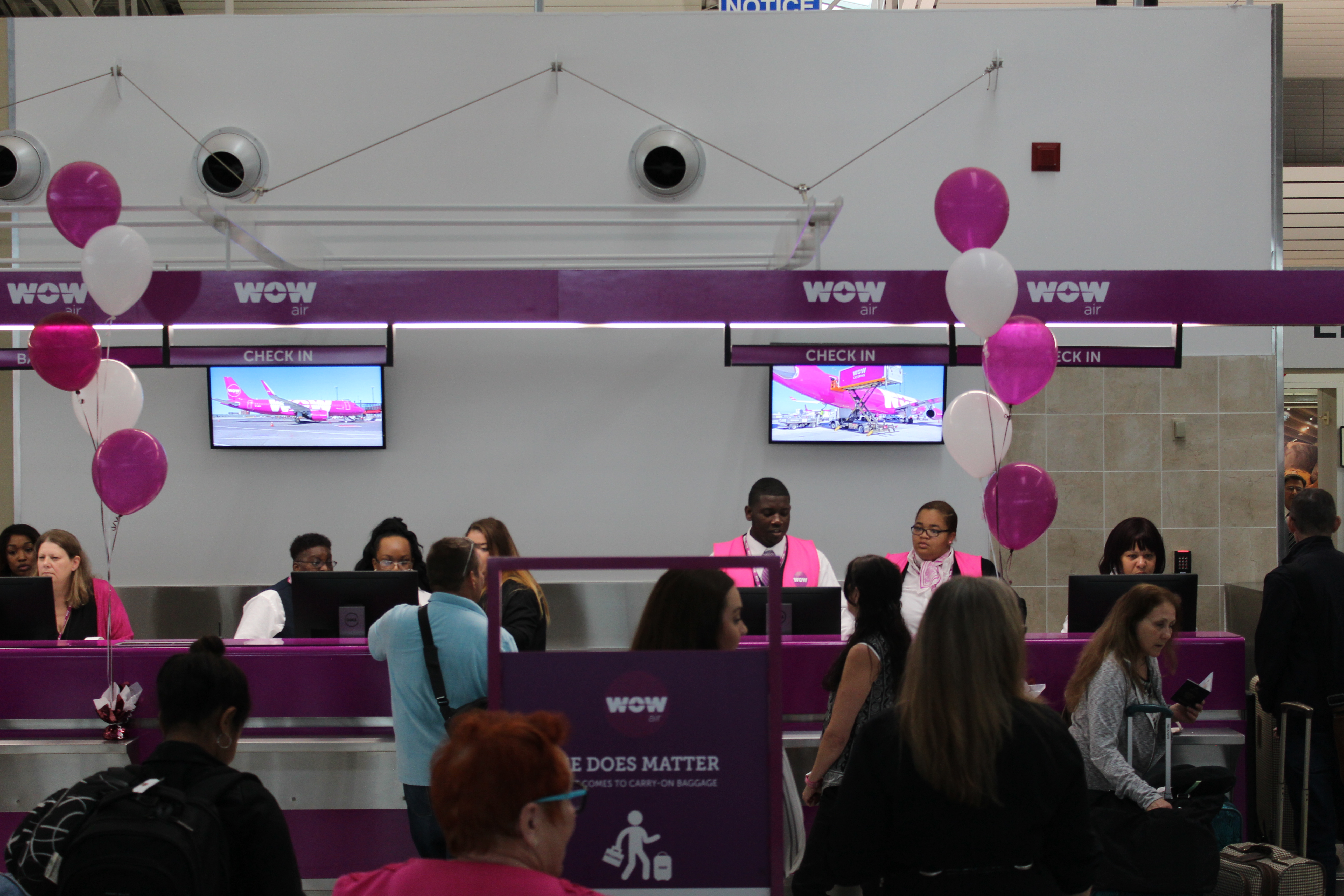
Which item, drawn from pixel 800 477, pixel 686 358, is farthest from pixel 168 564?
pixel 800 477

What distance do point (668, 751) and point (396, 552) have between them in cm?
283

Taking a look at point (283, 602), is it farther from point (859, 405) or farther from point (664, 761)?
point (859, 405)

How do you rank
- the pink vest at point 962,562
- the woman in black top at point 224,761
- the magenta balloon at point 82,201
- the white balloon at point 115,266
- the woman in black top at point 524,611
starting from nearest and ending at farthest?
1. the woman in black top at point 224,761
2. the woman in black top at point 524,611
3. the white balloon at point 115,266
4. the magenta balloon at point 82,201
5. the pink vest at point 962,562

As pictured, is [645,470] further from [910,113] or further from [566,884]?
[566,884]

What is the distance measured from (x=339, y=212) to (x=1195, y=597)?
5171 mm

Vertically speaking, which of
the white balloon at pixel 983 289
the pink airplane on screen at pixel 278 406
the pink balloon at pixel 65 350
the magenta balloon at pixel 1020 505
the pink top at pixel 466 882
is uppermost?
the white balloon at pixel 983 289

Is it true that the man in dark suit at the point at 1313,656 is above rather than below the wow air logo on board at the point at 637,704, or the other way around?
below

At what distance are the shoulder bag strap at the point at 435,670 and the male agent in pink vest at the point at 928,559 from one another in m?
2.34

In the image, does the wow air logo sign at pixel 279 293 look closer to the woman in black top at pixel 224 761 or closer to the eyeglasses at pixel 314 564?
the eyeglasses at pixel 314 564

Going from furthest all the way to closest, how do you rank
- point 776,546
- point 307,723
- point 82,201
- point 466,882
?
point 776,546 < point 82,201 < point 307,723 < point 466,882

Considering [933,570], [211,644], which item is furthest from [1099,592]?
[211,644]

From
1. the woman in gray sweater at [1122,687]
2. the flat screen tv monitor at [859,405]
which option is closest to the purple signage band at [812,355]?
the flat screen tv monitor at [859,405]

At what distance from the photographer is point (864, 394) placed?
639 cm

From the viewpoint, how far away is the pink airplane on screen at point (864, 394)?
637 cm
